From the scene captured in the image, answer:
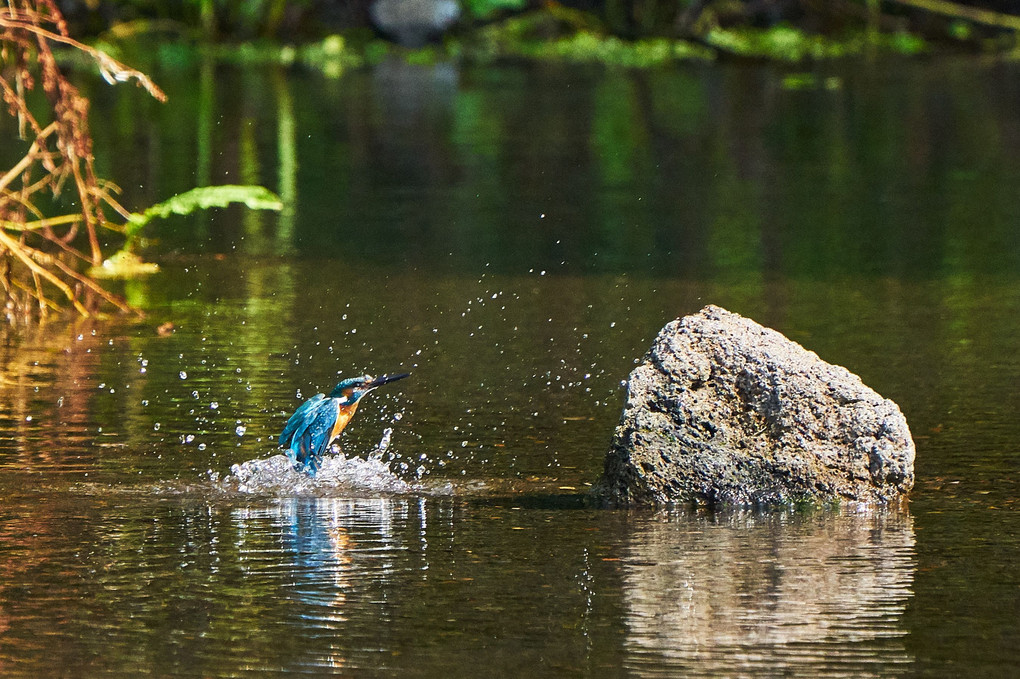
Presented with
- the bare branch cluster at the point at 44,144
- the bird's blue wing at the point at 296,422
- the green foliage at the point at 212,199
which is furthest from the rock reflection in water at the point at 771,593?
the green foliage at the point at 212,199

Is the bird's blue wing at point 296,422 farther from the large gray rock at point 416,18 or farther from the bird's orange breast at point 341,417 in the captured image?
the large gray rock at point 416,18

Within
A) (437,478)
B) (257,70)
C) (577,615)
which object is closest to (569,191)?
(437,478)

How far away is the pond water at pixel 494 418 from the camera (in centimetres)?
508

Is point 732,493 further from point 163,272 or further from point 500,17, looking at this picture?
point 500,17

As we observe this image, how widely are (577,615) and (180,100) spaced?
58.4 feet

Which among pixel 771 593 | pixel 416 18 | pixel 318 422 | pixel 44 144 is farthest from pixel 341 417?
pixel 416 18

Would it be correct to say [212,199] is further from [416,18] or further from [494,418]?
[416,18]

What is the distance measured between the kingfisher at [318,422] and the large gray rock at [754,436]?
3.22ft

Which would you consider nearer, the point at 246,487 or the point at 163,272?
the point at 246,487

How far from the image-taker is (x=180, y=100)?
22234mm

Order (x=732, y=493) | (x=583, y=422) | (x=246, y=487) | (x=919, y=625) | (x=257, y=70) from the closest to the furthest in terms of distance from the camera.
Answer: (x=919, y=625)
(x=732, y=493)
(x=246, y=487)
(x=583, y=422)
(x=257, y=70)

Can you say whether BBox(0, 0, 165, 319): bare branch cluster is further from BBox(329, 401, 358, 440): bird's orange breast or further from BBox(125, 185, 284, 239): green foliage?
BBox(329, 401, 358, 440): bird's orange breast

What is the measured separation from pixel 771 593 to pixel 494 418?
8.44 feet

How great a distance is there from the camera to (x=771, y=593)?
17.7 feet
